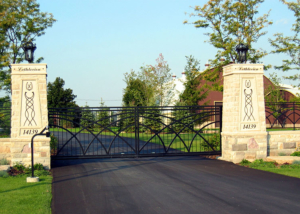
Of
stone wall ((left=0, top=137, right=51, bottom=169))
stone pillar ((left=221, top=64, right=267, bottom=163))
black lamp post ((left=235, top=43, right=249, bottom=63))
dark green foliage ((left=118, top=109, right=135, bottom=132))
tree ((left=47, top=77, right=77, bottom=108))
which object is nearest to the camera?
stone wall ((left=0, top=137, right=51, bottom=169))

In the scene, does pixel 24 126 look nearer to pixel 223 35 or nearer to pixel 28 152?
pixel 28 152

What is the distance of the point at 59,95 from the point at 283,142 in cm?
3231

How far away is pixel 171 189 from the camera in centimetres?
738

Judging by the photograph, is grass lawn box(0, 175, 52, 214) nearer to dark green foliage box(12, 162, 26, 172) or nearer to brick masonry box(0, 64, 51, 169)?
dark green foliage box(12, 162, 26, 172)

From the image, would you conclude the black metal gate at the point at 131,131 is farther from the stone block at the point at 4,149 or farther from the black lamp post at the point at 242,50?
the black lamp post at the point at 242,50

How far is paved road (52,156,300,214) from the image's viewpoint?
5949mm

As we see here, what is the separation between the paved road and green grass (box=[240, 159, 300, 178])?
0.50 metres

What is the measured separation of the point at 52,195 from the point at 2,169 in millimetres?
3292

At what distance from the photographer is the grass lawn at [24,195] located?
591cm

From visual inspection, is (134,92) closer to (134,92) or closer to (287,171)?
(134,92)

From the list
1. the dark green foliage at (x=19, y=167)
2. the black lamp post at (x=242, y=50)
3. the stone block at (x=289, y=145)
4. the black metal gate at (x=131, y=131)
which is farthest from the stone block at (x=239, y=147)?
the dark green foliage at (x=19, y=167)

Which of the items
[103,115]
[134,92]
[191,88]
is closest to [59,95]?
[134,92]

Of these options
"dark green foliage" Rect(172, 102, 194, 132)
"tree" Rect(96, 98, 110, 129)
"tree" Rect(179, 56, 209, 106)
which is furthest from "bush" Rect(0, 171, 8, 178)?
"tree" Rect(179, 56, 209, 106)

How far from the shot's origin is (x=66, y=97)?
40.6 meters
